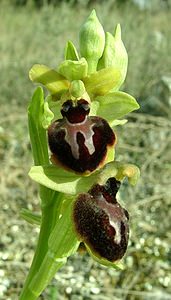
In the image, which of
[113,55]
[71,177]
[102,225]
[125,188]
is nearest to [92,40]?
[113,55]

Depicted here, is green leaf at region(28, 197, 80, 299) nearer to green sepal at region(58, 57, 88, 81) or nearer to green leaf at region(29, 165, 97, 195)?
green leaf at region(29, 165, 97, 195)

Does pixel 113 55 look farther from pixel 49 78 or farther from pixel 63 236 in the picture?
pixel 63 236

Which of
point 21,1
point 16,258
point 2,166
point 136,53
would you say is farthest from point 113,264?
point 21,1

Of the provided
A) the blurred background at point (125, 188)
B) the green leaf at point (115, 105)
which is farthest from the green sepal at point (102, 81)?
the blurred background at point (125, 188)

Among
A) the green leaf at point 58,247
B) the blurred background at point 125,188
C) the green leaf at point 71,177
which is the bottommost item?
the blurred background at point 125,188

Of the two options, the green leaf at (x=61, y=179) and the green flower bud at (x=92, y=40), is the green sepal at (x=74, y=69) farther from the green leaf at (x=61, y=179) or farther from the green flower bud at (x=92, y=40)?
the green leaf at (x=61, y=179)

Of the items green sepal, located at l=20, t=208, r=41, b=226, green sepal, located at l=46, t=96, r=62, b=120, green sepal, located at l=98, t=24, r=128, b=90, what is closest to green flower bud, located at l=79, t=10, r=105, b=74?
green sepal, located at l=98, t=24, r=128, b=90
